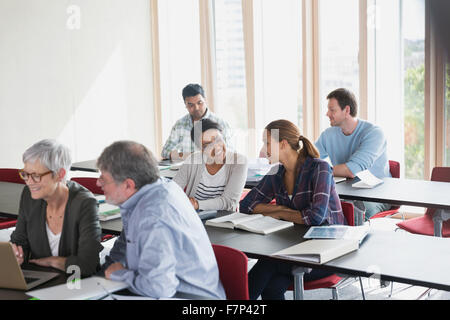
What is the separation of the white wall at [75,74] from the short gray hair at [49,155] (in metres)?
3.97

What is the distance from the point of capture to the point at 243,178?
12.5 feet

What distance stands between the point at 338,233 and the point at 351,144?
210 centimetres

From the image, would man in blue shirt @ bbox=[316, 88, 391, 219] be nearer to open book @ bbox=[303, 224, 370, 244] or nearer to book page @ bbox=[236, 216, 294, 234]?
book page @ bbox=[236, 216, 294, 234]

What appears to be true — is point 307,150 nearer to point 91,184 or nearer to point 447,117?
point 91,184

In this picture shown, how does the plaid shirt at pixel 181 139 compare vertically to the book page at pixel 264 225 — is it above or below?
above

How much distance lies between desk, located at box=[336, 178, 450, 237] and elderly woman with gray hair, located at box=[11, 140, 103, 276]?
6.32 feet

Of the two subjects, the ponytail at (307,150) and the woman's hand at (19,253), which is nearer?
the woman's hand at (19,253)

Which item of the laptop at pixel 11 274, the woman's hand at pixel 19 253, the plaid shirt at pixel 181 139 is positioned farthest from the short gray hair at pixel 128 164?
the plaid shirt at pixel 181 139

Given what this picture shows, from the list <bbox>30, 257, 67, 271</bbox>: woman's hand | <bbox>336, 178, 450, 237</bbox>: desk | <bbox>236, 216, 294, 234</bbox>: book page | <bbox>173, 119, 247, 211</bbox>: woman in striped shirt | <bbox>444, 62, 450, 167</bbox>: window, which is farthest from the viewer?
<bbox>444, 62, 450, 167</bbox>: window

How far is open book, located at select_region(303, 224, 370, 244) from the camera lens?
2660 millimetres

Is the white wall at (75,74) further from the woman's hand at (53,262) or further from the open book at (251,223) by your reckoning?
the woman's hand at (53,262)

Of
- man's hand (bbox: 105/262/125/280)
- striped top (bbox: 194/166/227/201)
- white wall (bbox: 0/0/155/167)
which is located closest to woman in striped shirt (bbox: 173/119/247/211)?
striped top (bbox: 194/166/227/201)

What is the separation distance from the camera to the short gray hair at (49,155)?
2533 millimetres

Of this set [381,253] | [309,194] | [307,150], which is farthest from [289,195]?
[381,253]
